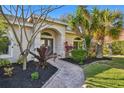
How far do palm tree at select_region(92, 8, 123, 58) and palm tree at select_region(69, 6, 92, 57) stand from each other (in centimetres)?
63

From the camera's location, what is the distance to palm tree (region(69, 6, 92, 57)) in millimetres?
23281

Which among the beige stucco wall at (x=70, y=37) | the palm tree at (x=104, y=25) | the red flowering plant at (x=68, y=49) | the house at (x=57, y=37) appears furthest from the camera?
the beige stucco wall at (x=70, y=37)

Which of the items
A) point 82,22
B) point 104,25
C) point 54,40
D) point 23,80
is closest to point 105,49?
point 104,25

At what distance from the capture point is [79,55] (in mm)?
20609

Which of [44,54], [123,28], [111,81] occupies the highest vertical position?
[123,28]

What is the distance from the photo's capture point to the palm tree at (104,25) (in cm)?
2328

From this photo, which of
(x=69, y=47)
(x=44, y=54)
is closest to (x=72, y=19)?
(x=69, y=47)

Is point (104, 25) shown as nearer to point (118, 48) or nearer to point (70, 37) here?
point (118, 48)

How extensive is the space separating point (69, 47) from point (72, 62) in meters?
2.78

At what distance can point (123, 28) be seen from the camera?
77.7 feet

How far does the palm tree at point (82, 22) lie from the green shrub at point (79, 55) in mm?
2408

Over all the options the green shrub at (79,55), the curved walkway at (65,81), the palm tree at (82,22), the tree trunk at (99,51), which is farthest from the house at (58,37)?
the curved walkway at (65,81)

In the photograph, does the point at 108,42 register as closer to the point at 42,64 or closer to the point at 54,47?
the point at 54,47

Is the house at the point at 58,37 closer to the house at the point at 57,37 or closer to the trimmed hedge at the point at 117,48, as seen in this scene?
the house at the point at 57,37
